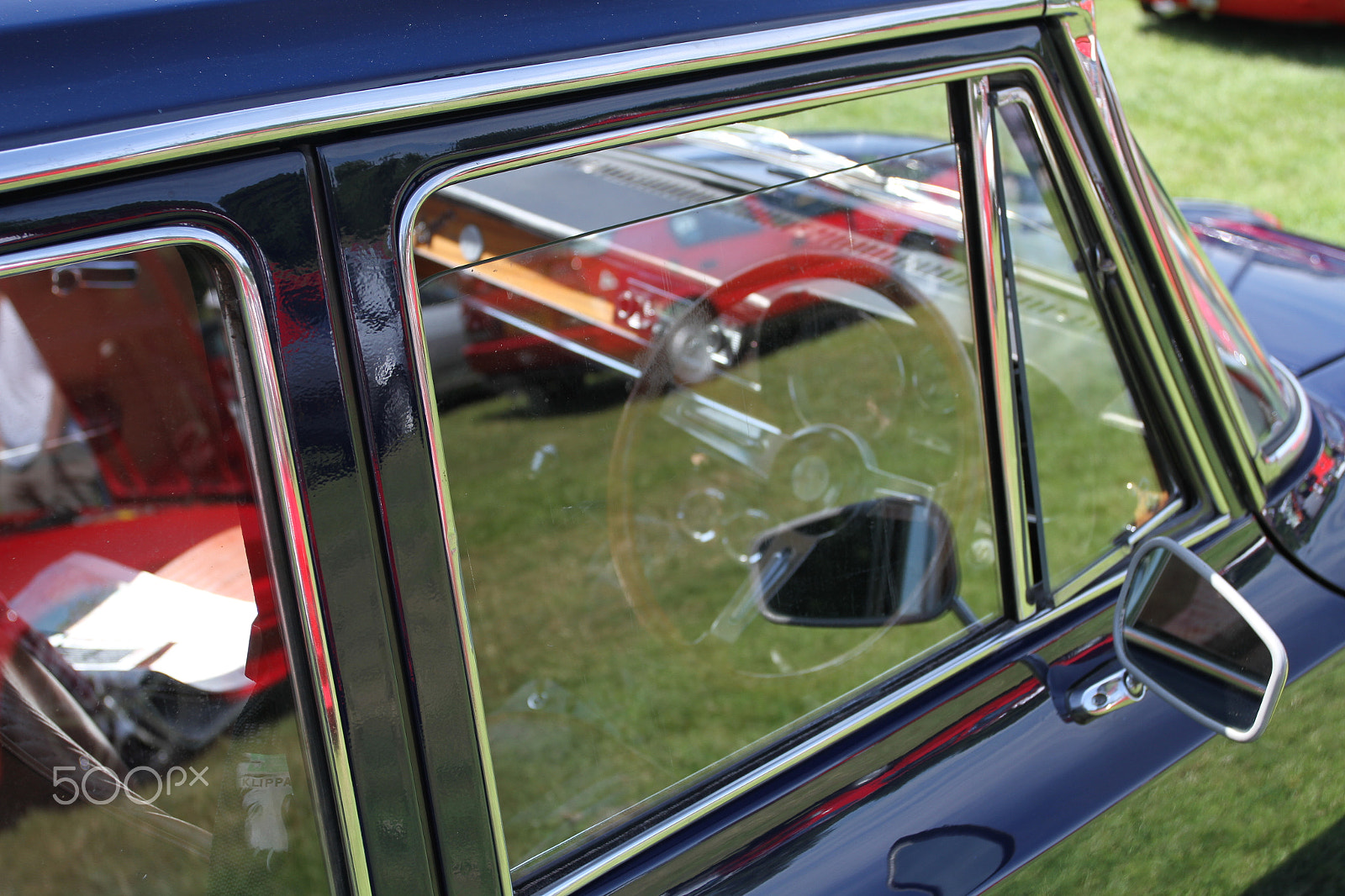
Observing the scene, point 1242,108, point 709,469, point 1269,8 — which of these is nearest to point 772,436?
point 709,469

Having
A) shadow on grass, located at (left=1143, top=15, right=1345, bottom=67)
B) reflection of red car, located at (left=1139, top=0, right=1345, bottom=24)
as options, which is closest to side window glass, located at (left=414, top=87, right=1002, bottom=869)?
shadow on grass, located at (left=1143, top=15, right=1345, bottom=67)

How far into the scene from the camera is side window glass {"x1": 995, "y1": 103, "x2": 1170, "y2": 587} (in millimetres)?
1230

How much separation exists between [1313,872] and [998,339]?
99 centimetres

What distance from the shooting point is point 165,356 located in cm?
79

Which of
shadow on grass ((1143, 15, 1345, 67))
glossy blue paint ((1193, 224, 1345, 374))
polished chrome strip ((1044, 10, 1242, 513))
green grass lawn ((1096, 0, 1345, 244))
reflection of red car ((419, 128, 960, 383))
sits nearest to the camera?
reflection of red car ((419, 128, 960, 383))

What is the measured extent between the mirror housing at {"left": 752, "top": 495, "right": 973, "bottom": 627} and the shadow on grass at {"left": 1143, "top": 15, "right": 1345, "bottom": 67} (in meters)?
9.09

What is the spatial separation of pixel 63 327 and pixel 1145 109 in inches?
359

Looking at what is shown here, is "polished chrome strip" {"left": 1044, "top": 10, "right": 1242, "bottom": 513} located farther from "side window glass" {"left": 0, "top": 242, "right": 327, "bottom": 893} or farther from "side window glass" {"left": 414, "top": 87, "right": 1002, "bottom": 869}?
"side window glass" {"left": 0, "top": 242, "right": 327, "bottom": 893}

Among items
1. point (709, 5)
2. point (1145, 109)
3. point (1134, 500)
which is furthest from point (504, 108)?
point (1145, 109)

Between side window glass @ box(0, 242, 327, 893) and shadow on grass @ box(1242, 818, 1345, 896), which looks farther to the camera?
shadow on grass @ box(1242, 818, 1345, 896)

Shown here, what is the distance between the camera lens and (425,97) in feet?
2.52

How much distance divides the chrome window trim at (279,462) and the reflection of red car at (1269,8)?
33.8 feet

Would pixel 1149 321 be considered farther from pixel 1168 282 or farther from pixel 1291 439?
pixel 1291 439
